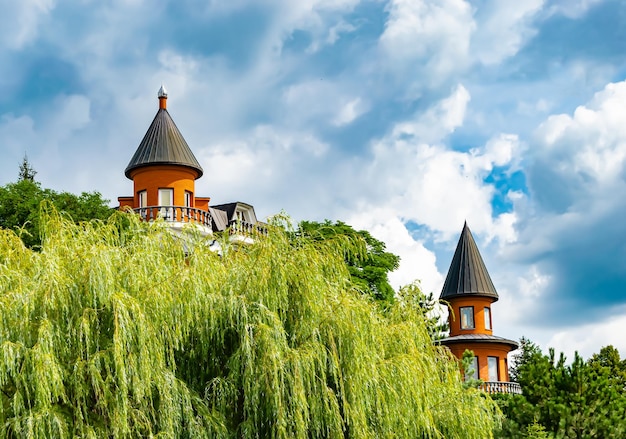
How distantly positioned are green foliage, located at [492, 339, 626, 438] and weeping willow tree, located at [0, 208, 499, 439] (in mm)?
2078

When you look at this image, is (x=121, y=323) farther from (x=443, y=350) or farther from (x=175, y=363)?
(x=443, y=350)

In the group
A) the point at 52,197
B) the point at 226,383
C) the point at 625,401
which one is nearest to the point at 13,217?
the point at 52,197

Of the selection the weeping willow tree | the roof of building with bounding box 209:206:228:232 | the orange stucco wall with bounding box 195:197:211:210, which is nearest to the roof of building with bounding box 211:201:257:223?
the roof of building with bounding box 209:206:228:232

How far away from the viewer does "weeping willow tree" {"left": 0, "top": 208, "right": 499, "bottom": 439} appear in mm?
14305

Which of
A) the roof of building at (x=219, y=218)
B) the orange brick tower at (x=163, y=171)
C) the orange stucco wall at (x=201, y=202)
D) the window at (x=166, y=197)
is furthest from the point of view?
the roof of building at (x=219, y=218)

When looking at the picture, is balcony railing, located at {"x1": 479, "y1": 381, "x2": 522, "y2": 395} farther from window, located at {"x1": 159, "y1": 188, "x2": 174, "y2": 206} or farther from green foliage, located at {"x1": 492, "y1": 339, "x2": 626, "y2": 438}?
green foliage, located at {"x1": 492, "y1": 339, "x2": 626, "y2": 438}

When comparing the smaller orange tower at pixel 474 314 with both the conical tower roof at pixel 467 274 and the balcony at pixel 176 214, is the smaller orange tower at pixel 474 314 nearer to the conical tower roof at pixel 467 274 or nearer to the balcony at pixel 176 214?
the conical tower roof at pixel 467 274

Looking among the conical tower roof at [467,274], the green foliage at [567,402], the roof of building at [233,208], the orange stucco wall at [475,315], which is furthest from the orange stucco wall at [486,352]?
the green foliage at [567,402]

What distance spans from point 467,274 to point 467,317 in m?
2.50

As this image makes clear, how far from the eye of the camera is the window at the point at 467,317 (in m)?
52.7

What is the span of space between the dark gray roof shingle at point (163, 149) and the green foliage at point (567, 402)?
26.1 m

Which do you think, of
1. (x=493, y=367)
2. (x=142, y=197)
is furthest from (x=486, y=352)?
(x=142, y=197)

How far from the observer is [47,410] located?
13711mm

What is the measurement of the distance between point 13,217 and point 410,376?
22750 mm
